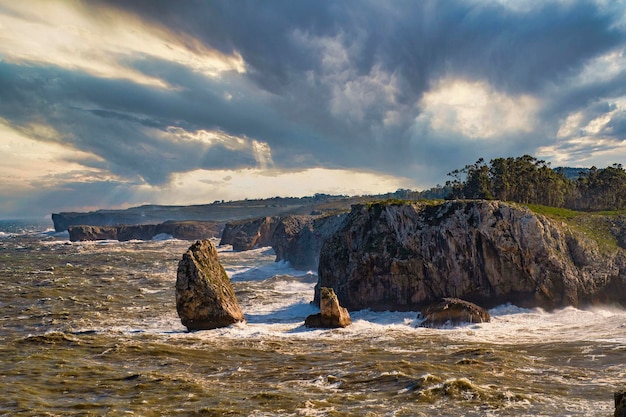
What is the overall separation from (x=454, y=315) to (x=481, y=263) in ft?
36.1

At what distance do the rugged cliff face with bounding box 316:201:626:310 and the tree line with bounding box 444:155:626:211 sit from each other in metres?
34.2

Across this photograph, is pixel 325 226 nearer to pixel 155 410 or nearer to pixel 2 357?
pixel 2 357

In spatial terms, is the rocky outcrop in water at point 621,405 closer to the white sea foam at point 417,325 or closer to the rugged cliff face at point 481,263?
the white sea foam at point 417,325

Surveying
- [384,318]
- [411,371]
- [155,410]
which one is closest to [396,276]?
[384,318]

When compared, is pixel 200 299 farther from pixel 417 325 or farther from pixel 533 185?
pixel 533 185

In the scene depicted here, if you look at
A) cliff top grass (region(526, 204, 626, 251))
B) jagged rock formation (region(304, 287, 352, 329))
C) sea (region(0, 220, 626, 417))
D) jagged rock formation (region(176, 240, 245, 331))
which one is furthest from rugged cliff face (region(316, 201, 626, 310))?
jagged rock formation (region(176, 240, 245, 331))

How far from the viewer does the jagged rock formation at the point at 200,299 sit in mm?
49344

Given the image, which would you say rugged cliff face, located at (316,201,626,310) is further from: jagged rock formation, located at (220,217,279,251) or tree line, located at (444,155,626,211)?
jagged rock formation, located at (220,217,279,251)

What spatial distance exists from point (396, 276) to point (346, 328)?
39.9 ft

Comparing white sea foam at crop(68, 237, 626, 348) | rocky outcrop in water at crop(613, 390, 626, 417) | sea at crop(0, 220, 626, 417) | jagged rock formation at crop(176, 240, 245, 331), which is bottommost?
white sea foam at crop(68, 237, 626, 348)

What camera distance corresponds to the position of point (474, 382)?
29.5 meters

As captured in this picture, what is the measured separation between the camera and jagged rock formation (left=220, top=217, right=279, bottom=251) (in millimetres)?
167250

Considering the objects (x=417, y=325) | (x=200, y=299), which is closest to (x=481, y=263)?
(x=417, y=325)

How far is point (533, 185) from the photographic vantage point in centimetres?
10281
